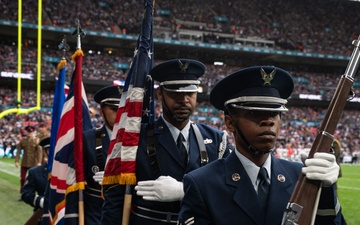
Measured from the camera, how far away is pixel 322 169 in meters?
1.80

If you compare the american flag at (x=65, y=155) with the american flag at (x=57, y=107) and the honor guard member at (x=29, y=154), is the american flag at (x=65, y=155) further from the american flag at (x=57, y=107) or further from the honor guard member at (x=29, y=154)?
the honor guard member at (x=29, y=154)

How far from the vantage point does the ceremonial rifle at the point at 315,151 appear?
172 centimetres

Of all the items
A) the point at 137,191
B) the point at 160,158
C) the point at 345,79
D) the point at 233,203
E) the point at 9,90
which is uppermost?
the point at 345,79

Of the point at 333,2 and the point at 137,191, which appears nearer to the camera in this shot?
the point at 137,191

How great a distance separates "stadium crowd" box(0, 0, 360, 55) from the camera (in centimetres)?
3700

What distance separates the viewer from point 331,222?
1.95 metres

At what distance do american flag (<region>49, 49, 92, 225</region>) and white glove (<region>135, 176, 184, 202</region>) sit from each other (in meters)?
1.30

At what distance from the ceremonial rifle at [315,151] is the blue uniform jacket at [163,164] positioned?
51.9 inches

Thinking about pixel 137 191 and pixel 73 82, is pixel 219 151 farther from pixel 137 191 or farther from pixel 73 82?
pixel 73 82

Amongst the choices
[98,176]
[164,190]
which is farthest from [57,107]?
[164,190]

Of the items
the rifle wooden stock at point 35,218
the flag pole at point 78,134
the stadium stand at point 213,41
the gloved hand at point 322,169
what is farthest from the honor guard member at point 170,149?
the stadium stand at point 213,41

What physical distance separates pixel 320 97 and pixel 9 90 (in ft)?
78.5

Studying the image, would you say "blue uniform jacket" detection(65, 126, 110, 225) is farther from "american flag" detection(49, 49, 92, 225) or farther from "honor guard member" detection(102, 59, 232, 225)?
"honor guard member" detection(102, 59, 232, 225)

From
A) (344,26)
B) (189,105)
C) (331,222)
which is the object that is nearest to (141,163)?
(189,105)
